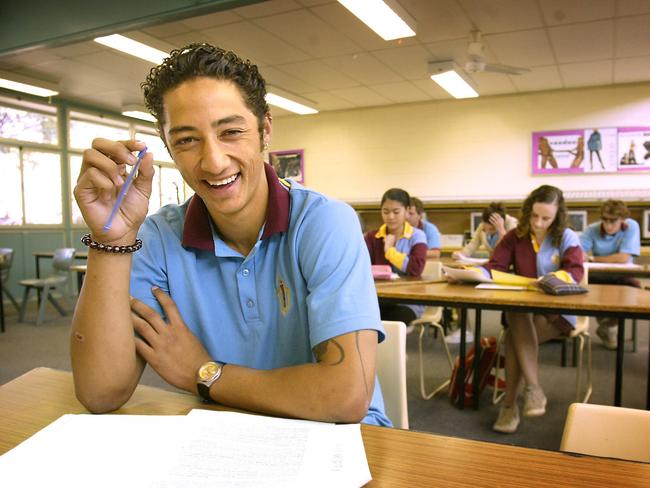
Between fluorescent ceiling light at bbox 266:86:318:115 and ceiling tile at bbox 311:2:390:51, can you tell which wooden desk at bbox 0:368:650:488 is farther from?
fluorescent ceiling light at bbox 266:86:318:115

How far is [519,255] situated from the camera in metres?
3.22

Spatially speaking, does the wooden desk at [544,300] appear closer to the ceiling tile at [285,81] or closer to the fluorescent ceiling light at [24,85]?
the ceiling tile at [285,81]

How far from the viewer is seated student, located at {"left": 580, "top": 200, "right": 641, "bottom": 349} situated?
4.53m

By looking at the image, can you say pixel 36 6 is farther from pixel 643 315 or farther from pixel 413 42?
pixel 643 315

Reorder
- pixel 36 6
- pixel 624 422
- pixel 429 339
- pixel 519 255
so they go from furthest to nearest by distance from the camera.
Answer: pixel 429 339 < pixel 36 6 < pixel 519 255 < pixel 624 422

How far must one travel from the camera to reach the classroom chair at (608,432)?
36.4 inches

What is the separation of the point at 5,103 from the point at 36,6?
3371mm

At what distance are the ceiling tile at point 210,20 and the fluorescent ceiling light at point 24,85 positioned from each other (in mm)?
2766

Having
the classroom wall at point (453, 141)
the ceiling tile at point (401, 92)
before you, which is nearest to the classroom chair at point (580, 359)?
the ceiling tile at point (401, 92)

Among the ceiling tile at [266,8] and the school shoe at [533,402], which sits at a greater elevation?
the ceiling tile at [266,8]

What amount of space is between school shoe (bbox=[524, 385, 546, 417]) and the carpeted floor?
0.16 feet

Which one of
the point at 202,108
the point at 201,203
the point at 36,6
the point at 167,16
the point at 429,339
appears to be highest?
the point at 36,6

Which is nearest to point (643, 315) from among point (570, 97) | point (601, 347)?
point (601, 347)

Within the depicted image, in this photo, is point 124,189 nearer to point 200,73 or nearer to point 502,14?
point 200,73
